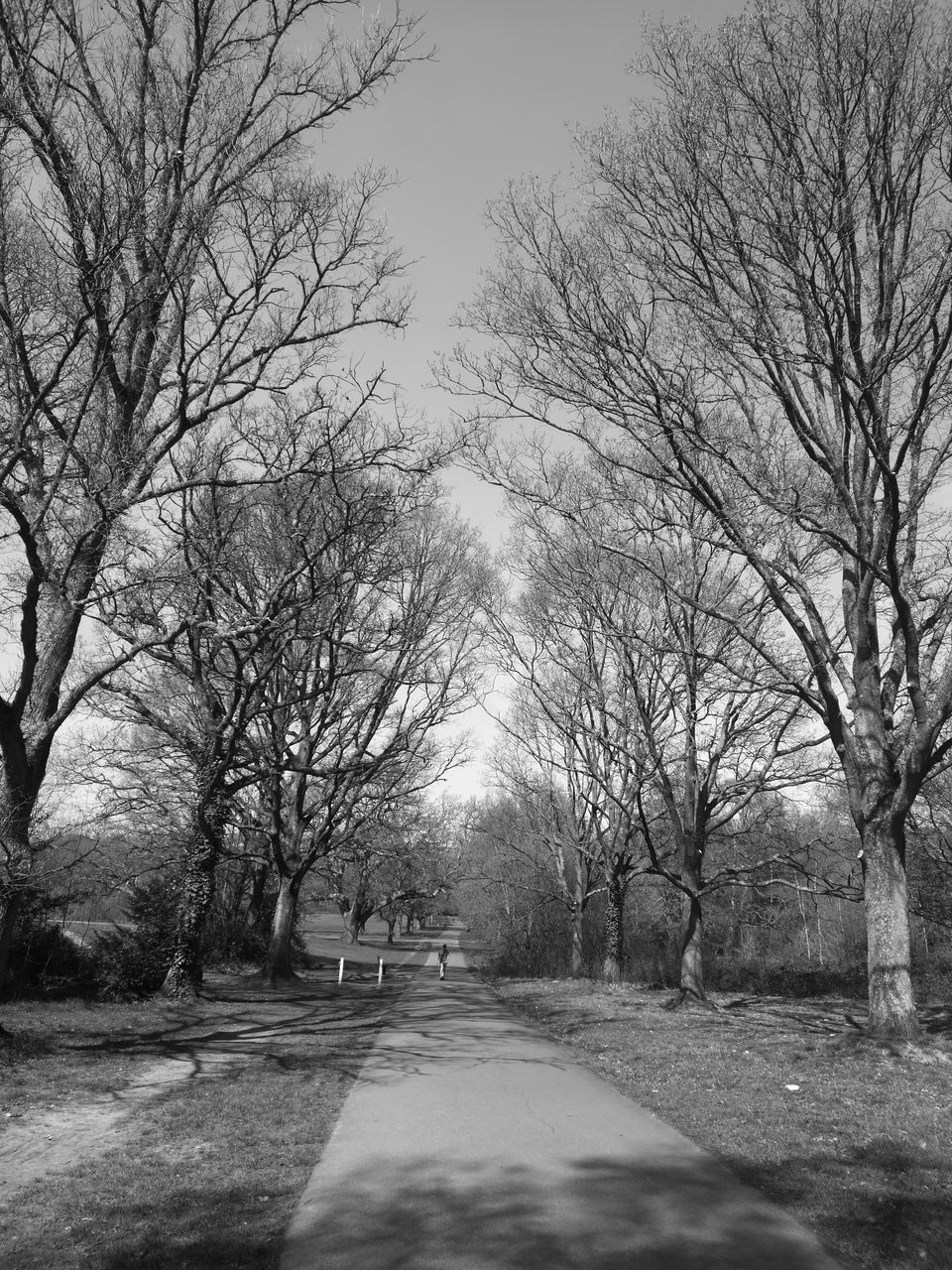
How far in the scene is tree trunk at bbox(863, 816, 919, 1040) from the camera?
1032cm

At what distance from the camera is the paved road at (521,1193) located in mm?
4121

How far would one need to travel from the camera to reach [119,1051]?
10.1 metres

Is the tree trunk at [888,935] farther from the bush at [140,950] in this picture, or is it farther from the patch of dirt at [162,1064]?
the bush at [140,950]

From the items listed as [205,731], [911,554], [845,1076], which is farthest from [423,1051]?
[911,554]

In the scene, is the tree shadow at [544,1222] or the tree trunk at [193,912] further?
the tree trunk at [193,912]

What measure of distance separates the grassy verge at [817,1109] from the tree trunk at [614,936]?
9106 mm

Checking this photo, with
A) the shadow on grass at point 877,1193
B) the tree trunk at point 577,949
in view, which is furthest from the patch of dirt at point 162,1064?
the tree trunk at point 577,949

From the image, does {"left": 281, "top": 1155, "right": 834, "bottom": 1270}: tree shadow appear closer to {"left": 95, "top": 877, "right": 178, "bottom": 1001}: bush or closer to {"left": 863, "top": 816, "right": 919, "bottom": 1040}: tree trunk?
{"left": 863, "top": 816, "right": 919, "bottom": 1040}: tree trunk

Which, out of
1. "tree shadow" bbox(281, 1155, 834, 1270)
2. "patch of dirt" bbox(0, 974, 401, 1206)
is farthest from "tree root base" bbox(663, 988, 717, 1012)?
"tree shadow" bbox(281, 1155, 834, 1270)

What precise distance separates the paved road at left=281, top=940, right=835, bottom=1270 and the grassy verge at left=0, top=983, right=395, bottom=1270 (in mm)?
269

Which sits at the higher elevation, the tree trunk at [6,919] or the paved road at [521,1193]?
the tree trunk at [6,919]

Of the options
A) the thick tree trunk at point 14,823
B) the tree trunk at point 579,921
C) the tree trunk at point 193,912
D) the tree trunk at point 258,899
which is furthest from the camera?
the tree trunk at point 258,899

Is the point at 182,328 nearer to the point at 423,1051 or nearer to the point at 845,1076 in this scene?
the point at 423,1051

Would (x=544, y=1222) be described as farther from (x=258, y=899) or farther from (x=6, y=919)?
(x=258, y=899)
